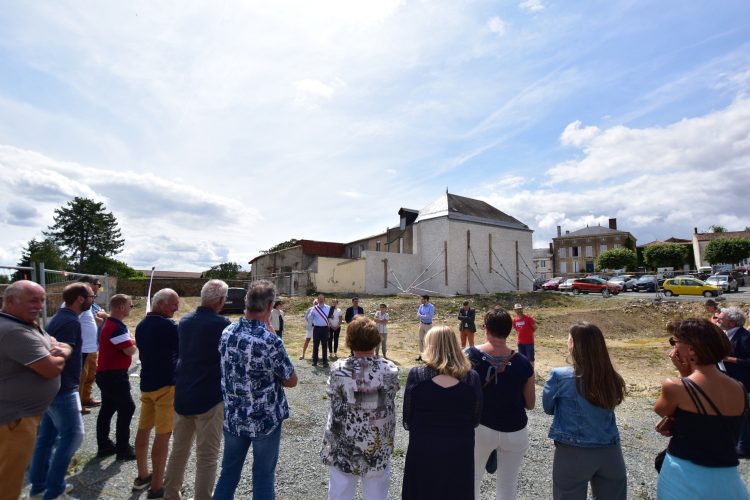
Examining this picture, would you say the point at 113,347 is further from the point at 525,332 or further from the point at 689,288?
the point at 689,288

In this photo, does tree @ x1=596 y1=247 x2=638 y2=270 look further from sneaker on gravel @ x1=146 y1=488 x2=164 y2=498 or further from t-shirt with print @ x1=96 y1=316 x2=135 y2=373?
sneaker on gravel @ x1=146 y1=488 x2=164 y2=498

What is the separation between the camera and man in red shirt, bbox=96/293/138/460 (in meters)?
4.18

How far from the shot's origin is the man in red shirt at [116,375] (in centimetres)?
418

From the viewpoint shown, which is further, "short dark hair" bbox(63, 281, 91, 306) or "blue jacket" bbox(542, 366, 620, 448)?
"short dark hair" bbox(63, 281, 91, 306)

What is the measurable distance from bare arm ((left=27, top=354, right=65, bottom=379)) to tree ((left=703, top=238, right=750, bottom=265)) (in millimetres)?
59661

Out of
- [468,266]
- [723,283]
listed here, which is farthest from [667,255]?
[468,266]

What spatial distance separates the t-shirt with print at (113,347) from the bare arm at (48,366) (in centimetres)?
135

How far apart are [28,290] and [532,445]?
5.50m

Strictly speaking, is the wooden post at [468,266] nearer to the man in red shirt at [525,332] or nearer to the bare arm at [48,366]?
the man in red shirt at [525,332]

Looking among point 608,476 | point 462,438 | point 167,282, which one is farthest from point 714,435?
point 167,282

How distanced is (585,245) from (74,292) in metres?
71.6

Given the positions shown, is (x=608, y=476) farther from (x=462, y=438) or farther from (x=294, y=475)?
(x=294, y=475)

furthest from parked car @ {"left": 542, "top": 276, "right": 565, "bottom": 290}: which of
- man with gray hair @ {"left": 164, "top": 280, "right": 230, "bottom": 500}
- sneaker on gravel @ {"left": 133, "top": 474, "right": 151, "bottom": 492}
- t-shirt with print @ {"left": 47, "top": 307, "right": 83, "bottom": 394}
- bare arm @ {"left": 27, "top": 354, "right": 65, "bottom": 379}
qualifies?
bare arm @ {"left": 27, "top": 354, "right": 65, "bottom": 379}

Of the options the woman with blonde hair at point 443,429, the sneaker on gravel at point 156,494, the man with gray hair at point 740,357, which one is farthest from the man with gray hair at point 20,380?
the man with gray hair at point 740,357
